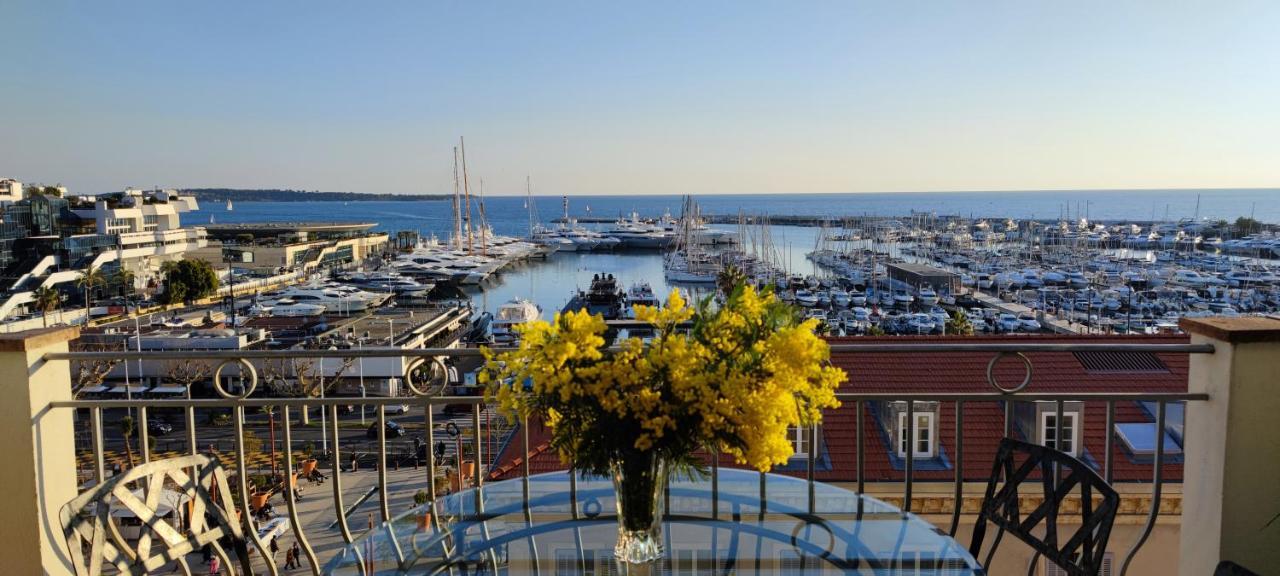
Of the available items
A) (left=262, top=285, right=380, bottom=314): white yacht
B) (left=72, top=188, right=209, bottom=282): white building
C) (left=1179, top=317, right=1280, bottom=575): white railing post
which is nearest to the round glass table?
(left=1179, top=317, right=1280, bottom=575): white railing post

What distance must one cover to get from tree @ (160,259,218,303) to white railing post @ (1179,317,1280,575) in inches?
2006

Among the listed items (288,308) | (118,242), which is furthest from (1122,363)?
(118,242)

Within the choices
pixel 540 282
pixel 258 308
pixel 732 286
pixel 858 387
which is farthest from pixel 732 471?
pixel 540 282

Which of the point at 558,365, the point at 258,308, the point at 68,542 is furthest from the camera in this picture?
the point at 258,308

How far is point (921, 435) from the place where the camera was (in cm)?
930

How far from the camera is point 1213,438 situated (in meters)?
2.82

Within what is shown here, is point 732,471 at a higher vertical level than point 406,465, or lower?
higher

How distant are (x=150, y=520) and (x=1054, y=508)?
8.28ft

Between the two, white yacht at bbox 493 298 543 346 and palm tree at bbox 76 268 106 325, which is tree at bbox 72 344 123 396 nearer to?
white yacht at bbox 493 298 543 346

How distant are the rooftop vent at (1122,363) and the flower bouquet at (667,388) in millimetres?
10436

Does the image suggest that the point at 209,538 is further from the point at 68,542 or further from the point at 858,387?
the point at 858,387

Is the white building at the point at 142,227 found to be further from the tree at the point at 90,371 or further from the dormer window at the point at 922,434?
the dormer window at the point at 922,434

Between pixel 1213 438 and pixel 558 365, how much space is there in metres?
2.53

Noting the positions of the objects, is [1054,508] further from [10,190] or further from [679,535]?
[10,190]
